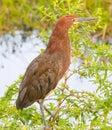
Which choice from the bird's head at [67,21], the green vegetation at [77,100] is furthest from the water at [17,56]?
the bird's head at [67,21]

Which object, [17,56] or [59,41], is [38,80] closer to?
[59,41]

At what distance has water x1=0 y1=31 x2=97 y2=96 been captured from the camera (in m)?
8.12

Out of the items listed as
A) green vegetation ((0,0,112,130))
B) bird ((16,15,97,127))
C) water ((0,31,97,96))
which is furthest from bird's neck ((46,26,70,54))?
water ((0,31,97,96))

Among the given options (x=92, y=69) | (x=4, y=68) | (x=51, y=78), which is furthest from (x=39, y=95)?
(x=4, y=68)

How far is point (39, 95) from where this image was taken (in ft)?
14.3

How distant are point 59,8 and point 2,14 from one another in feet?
18.2

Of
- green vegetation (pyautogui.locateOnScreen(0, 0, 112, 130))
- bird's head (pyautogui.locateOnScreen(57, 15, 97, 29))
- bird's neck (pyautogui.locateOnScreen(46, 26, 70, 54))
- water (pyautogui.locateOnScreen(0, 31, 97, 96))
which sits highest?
bird's head (pyautogui.locateOnScreen(57, 15, 97, 29))

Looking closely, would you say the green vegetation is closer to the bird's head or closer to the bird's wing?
the bird's wing

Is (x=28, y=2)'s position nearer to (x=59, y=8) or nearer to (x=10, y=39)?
(x=10, y=39)

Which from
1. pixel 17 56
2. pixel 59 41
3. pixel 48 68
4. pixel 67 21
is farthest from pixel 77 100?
pixel 17 56

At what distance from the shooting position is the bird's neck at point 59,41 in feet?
13.9

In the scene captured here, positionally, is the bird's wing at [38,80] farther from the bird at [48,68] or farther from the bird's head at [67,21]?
the bird's head at [67,21]

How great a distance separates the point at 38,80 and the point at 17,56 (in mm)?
5141

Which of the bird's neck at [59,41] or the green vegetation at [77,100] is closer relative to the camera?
the green vegetation at [77,100]
